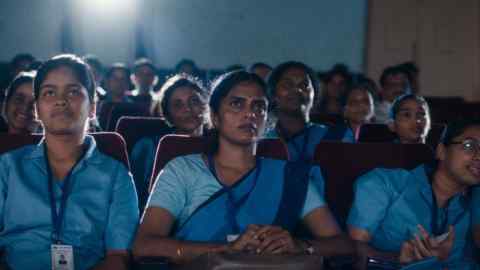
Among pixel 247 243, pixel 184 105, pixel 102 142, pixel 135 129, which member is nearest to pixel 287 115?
pixel 184 105

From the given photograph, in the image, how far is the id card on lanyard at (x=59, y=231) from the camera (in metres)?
2.06

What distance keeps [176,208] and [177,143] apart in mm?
471

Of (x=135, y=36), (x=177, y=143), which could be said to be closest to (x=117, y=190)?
(x=177, y=143)

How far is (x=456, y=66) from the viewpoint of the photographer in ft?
32.5

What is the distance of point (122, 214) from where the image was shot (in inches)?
84.4

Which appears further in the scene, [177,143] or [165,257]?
[177,143]

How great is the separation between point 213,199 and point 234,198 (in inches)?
3.0

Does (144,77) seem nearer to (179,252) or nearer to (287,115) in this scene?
(287,115)

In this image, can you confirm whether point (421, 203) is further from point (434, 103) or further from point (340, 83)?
point (434, 103)

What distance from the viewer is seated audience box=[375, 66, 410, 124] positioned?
5.79 meters

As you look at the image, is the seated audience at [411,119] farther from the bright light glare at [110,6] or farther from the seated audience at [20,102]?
the bright light glare at [110,6]

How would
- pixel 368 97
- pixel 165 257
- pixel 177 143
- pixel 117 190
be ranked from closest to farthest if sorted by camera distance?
pixel 165 257 < pixel 117 190 < pixel 177 143 < pixel 368 97

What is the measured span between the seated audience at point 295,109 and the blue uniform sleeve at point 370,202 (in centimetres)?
101

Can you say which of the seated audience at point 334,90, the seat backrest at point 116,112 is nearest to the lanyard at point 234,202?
the seat backrest at point 116,112
